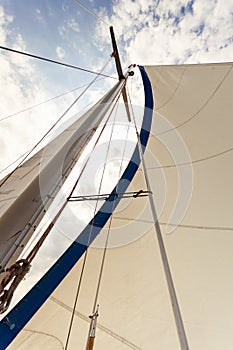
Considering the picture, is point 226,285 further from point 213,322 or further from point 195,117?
point 195,117

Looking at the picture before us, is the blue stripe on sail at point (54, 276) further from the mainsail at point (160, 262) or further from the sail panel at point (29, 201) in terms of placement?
the sail panel at point (29, 201)

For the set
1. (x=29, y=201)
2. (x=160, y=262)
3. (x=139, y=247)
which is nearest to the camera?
(x=29, y=201)

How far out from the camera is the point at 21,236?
857 millimetres

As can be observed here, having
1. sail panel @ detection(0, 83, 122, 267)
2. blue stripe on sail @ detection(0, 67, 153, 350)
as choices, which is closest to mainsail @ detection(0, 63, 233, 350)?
blue stripe on sail @ detection(0, 67, 153, 350)

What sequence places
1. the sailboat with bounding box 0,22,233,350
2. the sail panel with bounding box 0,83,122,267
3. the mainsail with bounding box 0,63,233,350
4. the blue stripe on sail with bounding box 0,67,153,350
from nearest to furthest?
the sail panel with bounding box 0,83,122,267 < the sailboat with bounding box 0,22,233,350 < the mainsail with bounding box 0,63,233,350 < the blue stripe on sail with bounding box 0,67,153,350

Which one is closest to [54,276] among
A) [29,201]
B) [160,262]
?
[160,262]

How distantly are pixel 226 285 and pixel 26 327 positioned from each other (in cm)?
149

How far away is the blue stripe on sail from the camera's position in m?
1.76

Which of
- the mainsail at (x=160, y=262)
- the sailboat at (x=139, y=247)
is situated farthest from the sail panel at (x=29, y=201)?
the mainsail at (x=160, y=262)

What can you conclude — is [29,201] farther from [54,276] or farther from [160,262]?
[54,276]

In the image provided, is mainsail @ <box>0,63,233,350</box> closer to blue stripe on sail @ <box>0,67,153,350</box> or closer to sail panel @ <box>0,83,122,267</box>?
blue stripe on sail @ <box>0,67,153,350</box>

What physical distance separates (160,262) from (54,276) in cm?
92

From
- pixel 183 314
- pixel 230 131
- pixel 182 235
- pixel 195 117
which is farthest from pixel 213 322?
pixel 195 117

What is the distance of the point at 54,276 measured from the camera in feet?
6.59
